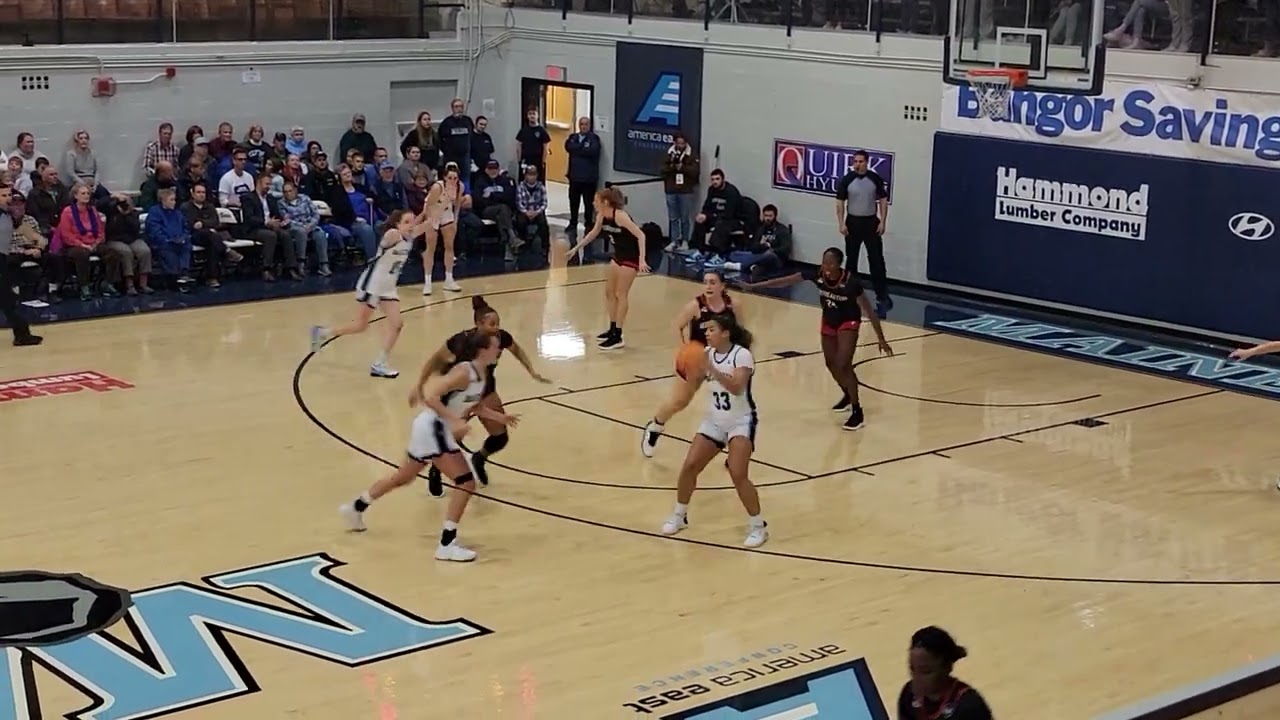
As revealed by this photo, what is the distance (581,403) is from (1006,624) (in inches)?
265

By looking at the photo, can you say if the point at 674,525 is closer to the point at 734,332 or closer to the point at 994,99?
the point at 734,332

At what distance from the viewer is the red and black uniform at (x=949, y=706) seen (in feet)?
23.2

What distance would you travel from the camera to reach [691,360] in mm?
14430

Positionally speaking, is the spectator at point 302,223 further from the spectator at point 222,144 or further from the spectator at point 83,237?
the spectator at point 83,237

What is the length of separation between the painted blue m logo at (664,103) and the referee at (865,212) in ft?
16.4

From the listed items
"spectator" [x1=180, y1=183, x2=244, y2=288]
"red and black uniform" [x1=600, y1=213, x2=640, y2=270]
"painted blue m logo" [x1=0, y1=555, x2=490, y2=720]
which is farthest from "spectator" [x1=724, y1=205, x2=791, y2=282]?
"painted blue m logo" [x1=0, y1=555, x2=490, y2=720]

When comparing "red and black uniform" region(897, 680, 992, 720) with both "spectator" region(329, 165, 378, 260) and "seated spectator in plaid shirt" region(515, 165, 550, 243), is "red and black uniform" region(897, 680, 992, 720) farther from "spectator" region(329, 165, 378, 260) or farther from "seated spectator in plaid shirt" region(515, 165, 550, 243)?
"seated spectator in plaid shirt" region(515, 165, 550, 243)

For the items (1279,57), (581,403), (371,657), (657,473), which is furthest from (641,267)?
(371,657)

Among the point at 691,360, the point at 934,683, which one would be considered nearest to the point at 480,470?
the point at 691,360

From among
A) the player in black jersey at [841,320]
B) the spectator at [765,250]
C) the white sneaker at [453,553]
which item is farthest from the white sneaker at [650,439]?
the spectator at [765,250]

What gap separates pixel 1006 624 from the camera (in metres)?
11.4

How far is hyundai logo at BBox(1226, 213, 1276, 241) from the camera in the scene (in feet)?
67.6

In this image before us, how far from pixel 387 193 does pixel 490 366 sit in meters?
12.9

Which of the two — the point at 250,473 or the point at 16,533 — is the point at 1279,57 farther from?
the point at 16,533
